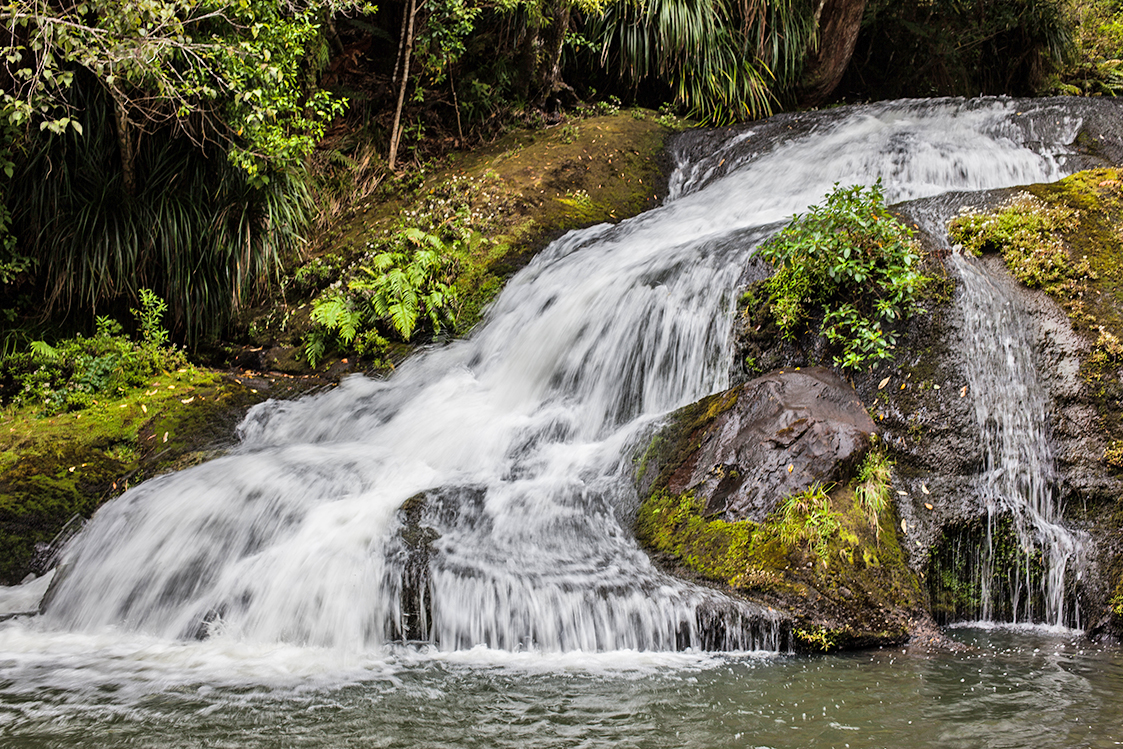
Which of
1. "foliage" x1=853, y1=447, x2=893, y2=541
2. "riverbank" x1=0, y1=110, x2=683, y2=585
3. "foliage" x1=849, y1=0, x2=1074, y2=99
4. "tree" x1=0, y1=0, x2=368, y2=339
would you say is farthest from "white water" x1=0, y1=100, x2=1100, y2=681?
"foliage" x1=849, y1=0, x2=1074, y2=99

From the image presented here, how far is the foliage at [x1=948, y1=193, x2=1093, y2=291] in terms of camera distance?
489cm

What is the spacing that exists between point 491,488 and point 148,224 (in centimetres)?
485

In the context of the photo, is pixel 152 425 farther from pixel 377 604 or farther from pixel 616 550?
pixel 616 550

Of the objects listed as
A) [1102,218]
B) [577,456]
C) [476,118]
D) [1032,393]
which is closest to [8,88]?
[476,118]

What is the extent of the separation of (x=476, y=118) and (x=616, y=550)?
7.34m

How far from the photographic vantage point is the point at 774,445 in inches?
171

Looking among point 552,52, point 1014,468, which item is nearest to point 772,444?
point 1014,468

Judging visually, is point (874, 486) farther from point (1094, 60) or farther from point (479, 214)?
point (1094, 60)

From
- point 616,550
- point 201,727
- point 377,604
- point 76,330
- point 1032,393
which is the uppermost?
point 76,330

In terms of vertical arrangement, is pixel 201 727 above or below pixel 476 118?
below

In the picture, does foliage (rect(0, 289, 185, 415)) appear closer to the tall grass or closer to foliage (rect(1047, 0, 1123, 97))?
the tall grass

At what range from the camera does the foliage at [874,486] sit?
416 centimetres

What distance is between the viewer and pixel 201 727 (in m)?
2.71

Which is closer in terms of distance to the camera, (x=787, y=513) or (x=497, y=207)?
(x=787, y=513)
